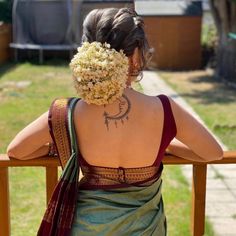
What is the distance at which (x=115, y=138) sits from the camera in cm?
179

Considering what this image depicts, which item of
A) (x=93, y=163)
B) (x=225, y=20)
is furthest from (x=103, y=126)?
(x=225, y=20)

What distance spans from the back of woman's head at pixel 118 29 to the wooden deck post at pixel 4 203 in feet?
2.29

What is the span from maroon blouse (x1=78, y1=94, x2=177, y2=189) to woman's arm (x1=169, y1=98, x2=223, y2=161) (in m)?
0.02

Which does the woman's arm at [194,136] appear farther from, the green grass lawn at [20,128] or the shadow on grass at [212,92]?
the shadow on grass at [212,92]

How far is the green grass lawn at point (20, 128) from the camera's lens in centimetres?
487

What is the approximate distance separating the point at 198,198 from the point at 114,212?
0.56 meters

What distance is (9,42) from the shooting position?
19.0m

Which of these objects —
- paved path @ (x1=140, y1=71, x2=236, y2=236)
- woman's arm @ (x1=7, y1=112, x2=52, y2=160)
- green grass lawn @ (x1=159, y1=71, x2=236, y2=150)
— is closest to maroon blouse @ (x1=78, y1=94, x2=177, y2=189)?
woman's arm @ (x1=7, y1=112, x2=52, y2=160)

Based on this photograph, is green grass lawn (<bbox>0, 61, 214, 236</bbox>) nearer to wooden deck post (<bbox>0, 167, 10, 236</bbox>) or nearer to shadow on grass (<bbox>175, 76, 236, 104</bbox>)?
wooden deck post (<bbox>0, 167, 10, 236</bbox>)

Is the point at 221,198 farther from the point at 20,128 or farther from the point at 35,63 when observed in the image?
the point at 35,63

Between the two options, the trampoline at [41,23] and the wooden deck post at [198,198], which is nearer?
the wooden deck post at [198,198]

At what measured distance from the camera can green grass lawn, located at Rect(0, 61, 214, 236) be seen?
192 inches

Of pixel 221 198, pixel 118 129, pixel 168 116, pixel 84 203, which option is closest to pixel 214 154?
pixel 168 116

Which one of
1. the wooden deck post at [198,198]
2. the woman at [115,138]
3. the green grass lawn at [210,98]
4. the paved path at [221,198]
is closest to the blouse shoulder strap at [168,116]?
the woman at [115,138]
